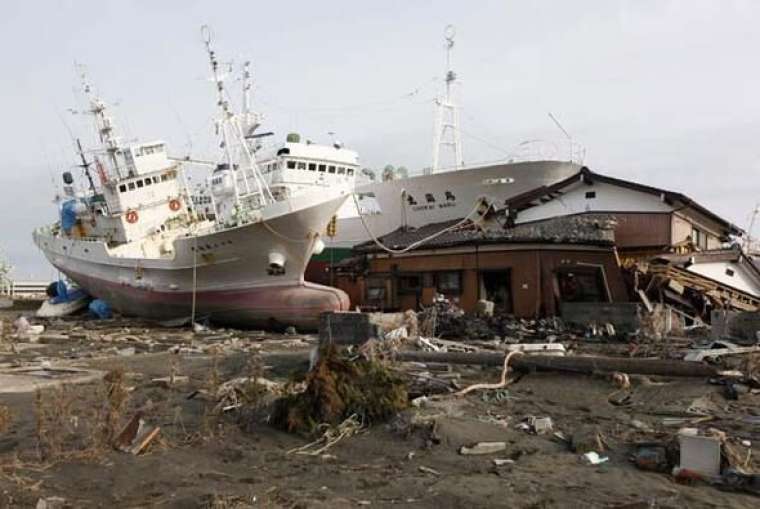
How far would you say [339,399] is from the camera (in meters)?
7.11

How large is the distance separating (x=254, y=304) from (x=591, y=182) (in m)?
13.1

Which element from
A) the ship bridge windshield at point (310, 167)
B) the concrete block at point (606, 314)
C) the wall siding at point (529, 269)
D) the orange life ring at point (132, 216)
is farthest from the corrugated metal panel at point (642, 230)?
the orange life ring at point (132, 216)

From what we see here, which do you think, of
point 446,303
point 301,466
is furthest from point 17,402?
point 446,303

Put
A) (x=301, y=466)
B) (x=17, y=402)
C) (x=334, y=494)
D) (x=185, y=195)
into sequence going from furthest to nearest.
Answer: (x=185, y=195) → (x=17, y=402) → (x=301, y=466) → (x=334, y=494)

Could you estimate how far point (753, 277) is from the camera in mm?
22656

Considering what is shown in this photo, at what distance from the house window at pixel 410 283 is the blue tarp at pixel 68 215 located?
19.0 metres

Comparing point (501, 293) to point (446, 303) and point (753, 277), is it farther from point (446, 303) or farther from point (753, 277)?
point (753, 277)

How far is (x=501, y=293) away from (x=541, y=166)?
9.32 m

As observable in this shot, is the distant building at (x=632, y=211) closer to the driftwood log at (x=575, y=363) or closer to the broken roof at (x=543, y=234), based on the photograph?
the broken roof at (x=543, y=234)

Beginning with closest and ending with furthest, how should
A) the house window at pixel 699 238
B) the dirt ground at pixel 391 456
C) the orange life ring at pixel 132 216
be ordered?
the dirt ground at pixel 391 456, the house window at pixel 699 238, the orange life ring at pixel 132 216

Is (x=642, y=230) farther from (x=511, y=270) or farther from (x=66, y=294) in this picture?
(x=66, y=294)

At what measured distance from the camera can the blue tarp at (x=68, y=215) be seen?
105ft

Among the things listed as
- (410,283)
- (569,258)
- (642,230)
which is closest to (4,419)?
(410,283)

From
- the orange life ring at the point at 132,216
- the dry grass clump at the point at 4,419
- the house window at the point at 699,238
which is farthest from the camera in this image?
the orange life ring at the point at 132,216
